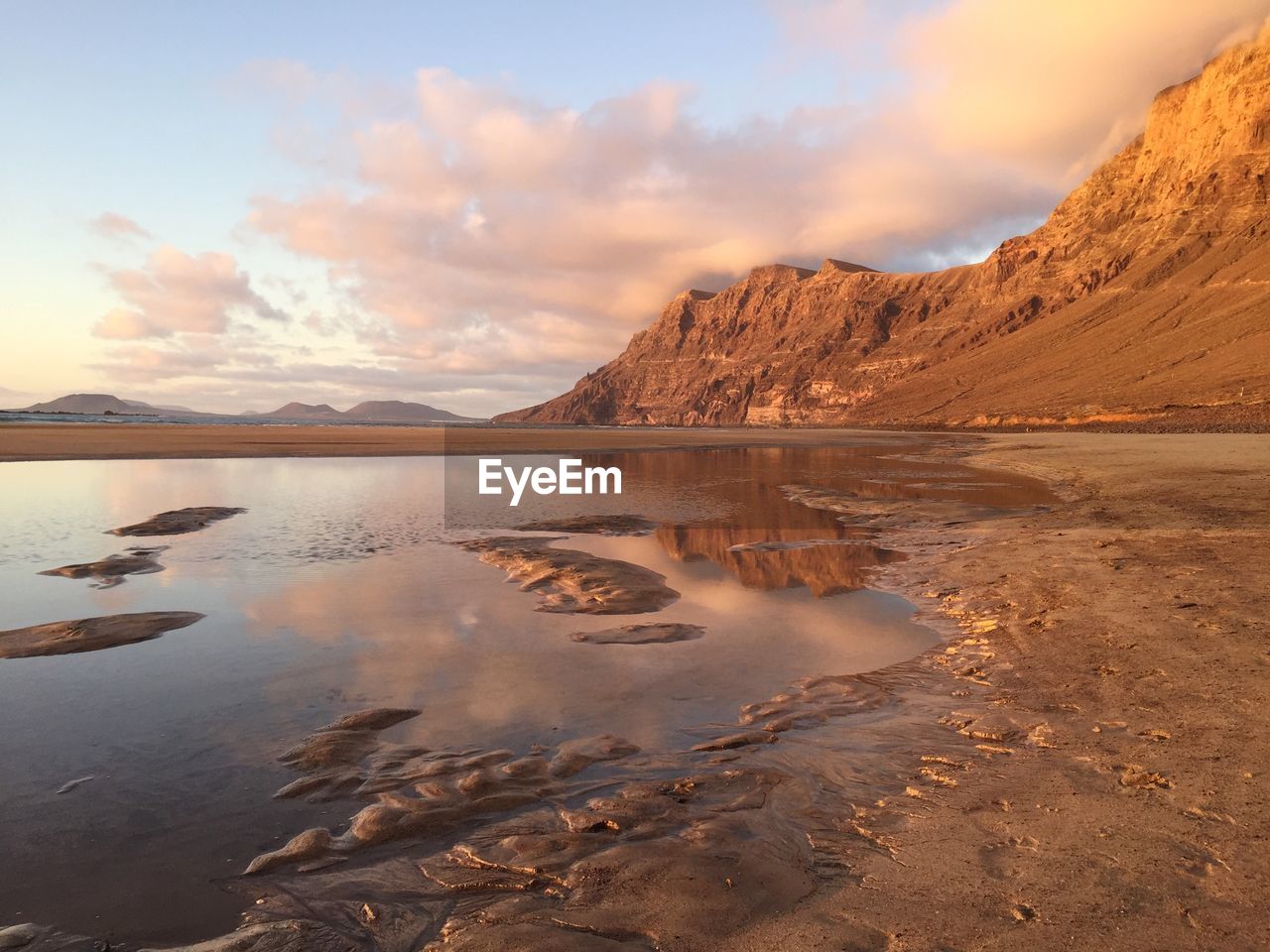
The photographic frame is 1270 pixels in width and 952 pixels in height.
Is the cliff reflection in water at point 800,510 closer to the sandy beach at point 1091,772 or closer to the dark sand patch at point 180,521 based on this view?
the sandy beach at point 1091,772

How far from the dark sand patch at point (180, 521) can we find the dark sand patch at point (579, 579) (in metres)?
8.32

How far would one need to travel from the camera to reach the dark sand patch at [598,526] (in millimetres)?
18172

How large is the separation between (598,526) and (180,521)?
11.8m

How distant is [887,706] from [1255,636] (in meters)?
4.65

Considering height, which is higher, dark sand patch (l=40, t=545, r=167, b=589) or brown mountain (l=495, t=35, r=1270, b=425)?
brown mountain (l=495, t=35, r=1270, b=425)

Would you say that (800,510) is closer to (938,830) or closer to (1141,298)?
(938,830)

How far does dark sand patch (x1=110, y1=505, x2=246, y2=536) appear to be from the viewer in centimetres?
1697

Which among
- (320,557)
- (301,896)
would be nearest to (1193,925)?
(301,896)

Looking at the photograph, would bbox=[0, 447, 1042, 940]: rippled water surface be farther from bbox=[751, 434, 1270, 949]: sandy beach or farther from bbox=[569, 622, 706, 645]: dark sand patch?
bbox=[751, 434, 1270, 949]: sandy beach

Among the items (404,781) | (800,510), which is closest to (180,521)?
(404,781)

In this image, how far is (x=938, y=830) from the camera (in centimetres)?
441

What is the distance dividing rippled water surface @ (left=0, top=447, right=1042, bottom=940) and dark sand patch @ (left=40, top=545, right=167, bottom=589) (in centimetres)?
32

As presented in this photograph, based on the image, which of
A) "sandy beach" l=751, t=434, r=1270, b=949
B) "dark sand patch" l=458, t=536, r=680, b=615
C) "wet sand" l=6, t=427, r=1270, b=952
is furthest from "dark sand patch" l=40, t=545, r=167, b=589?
"sandy beach" l=751, t=434, r=1270, b=949

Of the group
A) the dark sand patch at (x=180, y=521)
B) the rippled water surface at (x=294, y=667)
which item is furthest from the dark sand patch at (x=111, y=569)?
the dark sand patch at (x=180, y=521)
